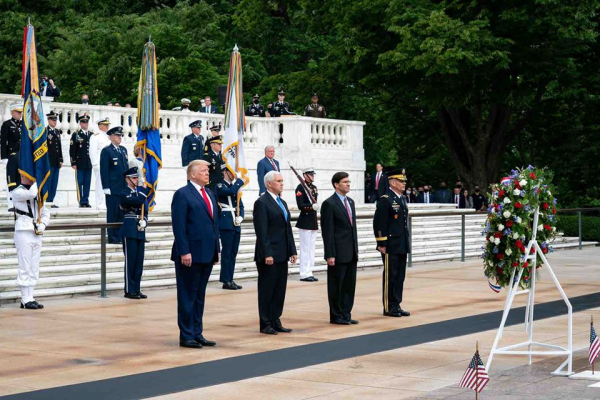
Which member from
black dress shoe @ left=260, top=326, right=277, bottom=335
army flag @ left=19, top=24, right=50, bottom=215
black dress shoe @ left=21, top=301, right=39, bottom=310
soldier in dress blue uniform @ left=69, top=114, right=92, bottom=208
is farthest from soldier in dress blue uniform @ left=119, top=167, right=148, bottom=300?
soldier in dress blue uniform @ left=69, top=114, right=92, bottom=208

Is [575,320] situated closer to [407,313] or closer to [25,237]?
[407,313]

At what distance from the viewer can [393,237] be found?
14.3 metres

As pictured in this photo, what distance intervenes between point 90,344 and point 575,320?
6017 mm

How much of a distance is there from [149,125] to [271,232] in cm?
768

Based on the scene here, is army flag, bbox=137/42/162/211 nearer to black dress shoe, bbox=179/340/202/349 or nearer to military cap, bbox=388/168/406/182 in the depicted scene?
military cap, bbox=388/168/406/182

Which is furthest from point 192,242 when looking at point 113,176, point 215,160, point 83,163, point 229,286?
point 83,163

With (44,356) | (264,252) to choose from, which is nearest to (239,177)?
(264,252)

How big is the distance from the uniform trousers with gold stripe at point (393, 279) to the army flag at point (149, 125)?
5.72 metres

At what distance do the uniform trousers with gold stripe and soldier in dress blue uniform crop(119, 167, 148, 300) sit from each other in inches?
153

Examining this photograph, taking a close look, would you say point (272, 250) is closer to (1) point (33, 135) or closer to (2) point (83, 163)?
(1) point (33, 135)

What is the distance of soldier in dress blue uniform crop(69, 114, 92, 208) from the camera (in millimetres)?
23781

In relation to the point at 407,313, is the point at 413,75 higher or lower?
higher

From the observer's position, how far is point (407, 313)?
14516 millimetres

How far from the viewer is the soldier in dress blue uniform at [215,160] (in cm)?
1947
